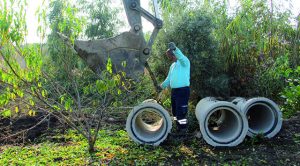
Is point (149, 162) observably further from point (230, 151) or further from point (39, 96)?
point (39, 96)

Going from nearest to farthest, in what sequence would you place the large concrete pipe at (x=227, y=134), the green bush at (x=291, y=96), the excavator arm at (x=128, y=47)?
the large concrete pipe at (x=227, y=134) → the green bush at (x=291, y=96) → the excavator arm at (x=128, y=47)

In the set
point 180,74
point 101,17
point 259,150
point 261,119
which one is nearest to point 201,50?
point 180,74

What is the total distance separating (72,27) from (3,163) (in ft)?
7.22

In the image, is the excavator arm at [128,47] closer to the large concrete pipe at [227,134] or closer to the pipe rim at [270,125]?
the large concrete pipe at [227,134]

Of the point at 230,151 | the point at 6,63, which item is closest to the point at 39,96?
the point at 6,63

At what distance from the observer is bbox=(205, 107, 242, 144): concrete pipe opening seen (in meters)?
5.19

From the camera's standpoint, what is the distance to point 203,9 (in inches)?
281

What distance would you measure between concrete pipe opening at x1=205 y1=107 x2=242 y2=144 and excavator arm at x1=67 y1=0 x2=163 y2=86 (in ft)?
6.12

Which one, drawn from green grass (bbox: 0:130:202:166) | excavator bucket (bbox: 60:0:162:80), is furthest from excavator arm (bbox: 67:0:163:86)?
green grass (bbox: 0:130:202:166)

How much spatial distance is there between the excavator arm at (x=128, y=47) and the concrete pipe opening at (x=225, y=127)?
186 cm

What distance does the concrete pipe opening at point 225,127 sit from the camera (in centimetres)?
519

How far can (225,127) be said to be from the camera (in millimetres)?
5965

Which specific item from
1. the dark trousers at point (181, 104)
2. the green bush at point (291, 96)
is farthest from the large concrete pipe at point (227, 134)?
the green bush at point (291, 96)

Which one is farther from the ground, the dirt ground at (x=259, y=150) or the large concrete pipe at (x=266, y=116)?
the large concrete pipe at (x=266, y=116)
